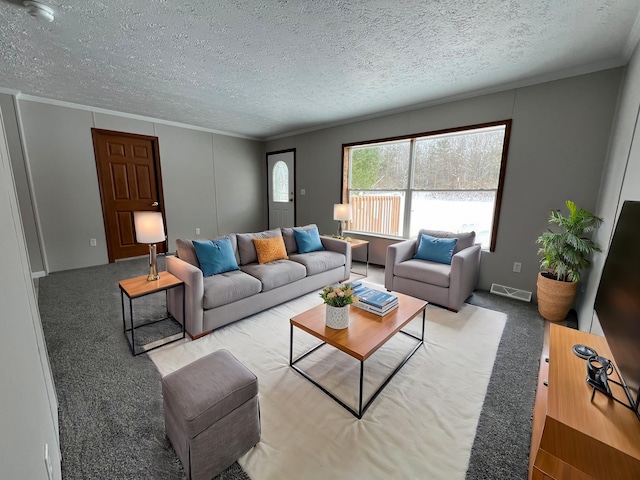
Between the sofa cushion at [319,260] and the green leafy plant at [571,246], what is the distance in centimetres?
219

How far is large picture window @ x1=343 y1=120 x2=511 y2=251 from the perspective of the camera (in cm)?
335

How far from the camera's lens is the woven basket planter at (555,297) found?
2.52m

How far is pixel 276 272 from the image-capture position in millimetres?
2816

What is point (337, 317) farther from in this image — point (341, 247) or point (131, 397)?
point (341, 247)

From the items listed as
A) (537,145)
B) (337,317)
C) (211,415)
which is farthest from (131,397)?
(537,145)

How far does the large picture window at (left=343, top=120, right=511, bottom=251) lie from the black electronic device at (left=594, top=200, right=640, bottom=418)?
2.21 m

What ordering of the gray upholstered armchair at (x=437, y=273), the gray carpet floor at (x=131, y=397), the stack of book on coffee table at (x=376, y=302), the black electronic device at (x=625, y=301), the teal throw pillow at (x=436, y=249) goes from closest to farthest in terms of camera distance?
the black electronic device at (x=625, y=301), the gray carpet floor at (x=131, y=397), the stack of book on coffee table at (x=376, y=302), the gray upholstered armchair at (x=437, y=273), the teal throw pillow at (x=436, y=249)

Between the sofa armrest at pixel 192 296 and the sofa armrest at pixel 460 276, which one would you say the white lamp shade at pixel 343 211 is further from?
the sofa armrest at pixel 192 296

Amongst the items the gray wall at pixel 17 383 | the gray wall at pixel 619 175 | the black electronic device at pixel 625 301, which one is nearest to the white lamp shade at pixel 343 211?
the gray wall at pixel 619 175

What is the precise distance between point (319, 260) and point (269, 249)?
630 millimetres

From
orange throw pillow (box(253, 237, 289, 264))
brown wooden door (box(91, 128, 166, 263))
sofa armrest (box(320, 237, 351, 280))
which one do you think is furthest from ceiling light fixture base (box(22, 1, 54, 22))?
sofa armrest (box(320, 237, 351, 280))

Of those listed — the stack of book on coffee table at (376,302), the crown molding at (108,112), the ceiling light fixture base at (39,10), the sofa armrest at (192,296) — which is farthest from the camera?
the crown molding at (108,112)

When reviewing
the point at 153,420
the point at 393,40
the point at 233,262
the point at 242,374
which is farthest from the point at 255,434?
the point at 393,40

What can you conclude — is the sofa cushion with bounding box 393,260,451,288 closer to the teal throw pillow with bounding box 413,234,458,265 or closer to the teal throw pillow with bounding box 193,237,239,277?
the teal throw pillow with bounding box 413,234,458,265
